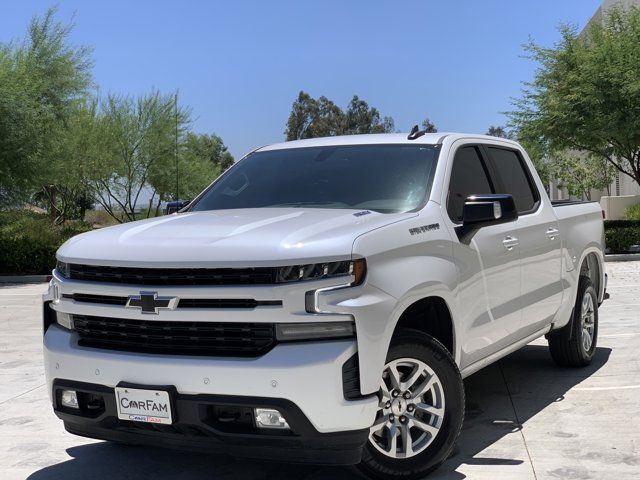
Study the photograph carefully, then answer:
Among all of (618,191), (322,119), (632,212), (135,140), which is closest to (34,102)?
(135,140)

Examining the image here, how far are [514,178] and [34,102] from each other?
18066 millimetres

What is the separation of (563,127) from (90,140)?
2110 centimetres

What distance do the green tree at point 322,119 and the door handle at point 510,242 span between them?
298ft

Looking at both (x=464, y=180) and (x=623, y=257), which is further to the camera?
(x=623, y=257)

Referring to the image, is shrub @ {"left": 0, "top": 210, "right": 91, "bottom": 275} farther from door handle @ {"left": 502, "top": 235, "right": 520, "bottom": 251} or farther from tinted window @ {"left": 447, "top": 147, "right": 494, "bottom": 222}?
door handle @ {"left": 502, "top": 235, "right": 520, "bottom": 251}

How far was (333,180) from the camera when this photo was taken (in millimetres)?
5094

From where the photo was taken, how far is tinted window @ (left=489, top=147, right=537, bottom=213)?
586cm

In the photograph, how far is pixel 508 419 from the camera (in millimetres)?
5531

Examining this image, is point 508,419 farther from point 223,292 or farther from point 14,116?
point 14,116

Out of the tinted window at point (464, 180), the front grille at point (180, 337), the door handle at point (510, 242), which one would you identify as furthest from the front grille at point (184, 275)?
the door handle at point (510, 242)

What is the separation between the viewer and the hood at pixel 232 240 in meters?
3.62

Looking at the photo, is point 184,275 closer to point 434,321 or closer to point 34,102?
point 434,321

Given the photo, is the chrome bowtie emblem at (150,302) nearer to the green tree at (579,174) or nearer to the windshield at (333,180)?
the windshield at (333,180)

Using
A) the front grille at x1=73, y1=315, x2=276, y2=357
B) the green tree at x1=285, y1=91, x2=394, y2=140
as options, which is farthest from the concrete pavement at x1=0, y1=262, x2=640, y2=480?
the green tree at x1=285, y1=91, x2=394, y2=140
